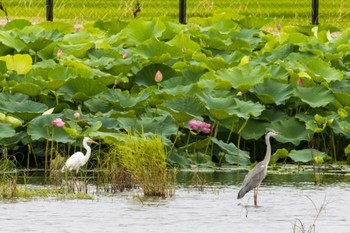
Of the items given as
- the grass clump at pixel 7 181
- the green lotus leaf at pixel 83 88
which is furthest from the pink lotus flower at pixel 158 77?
the grass clump at pixel 7 181

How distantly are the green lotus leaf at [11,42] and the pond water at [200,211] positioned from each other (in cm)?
385

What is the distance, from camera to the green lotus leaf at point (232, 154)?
12748 mm

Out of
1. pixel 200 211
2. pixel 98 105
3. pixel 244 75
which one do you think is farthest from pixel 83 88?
pixel 200 211

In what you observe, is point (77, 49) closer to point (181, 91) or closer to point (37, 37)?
point (37, 37)

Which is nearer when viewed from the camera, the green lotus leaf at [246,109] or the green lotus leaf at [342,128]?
the green lotus leaf at [246,109]

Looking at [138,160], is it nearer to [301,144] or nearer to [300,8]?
[301,144]

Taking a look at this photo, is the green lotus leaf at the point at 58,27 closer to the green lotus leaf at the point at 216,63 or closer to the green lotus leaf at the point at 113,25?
the green lotus leaf at the point at 113,25

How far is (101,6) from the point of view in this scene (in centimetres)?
2752

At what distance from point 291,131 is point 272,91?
20.5 inches

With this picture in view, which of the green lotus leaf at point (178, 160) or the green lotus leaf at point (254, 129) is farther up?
the green lotus leaf at point (254, 129)

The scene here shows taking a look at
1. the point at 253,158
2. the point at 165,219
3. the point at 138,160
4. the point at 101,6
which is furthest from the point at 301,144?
the point at 101,6

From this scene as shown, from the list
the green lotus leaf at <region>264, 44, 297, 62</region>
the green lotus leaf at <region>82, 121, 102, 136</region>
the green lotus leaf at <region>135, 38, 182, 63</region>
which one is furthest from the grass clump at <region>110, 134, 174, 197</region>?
the green lotus leaf at <region>264, 44, 297, 62</region>

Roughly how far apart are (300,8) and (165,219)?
1834 centimetres

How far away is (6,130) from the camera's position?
1241cm
